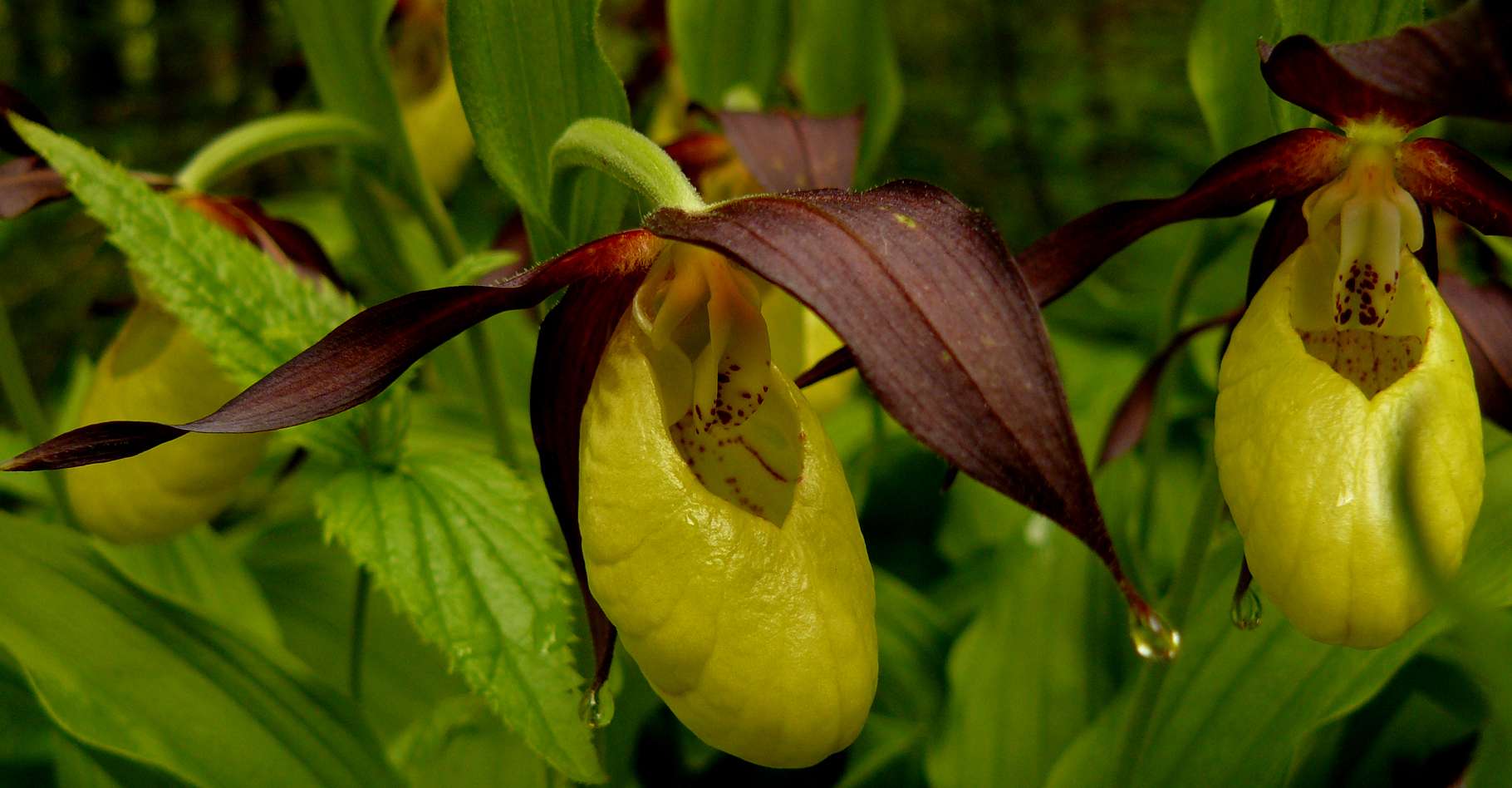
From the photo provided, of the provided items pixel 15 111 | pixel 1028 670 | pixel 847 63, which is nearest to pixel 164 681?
pixel 15 111

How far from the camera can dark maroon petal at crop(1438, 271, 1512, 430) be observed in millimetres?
982

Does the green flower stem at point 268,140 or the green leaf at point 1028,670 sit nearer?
the green flower stem at point 268,140

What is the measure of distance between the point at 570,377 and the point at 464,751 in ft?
1.89

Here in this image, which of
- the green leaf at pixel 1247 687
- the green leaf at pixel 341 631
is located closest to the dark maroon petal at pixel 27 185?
the green leaf at pixel 341 631

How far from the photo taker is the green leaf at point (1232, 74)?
3.37 ft

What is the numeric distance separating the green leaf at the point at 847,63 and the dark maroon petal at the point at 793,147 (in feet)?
1.79

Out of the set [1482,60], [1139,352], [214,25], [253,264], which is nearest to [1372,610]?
[1482,60]

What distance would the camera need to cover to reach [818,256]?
1.82 ft

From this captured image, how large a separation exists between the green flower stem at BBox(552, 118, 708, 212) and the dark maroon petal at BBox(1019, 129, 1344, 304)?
27 centimetres

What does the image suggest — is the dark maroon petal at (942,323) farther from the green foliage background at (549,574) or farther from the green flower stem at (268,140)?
the green flower stem at (268,140)

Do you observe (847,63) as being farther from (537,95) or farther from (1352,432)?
(1352,432)


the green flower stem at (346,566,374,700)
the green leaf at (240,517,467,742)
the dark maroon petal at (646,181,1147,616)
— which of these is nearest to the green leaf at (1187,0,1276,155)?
the dark maroon petal at (646,181,1147,616)

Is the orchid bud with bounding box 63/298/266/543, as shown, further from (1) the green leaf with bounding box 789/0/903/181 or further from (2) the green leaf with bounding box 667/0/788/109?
(1) the green leaf with bounding box 789/0/903/181

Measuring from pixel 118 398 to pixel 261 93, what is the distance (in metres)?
2.38
